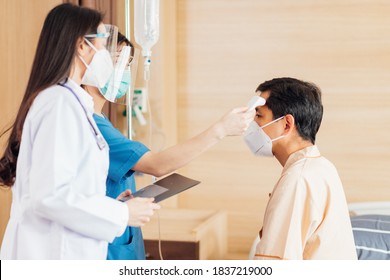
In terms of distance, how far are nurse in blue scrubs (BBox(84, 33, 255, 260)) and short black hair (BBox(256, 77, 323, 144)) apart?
0.16m

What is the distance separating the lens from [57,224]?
142 cm

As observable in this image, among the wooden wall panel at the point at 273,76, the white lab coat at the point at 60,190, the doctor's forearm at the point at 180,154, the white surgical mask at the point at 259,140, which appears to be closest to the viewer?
the white lab coat at the point at 60,190

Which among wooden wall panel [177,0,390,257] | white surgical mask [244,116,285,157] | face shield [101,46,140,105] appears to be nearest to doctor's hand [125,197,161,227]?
face shield [101,46,140,105]

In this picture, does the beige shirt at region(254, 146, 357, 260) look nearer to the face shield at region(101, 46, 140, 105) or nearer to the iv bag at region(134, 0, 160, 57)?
the face shield at region(101, 46, 140, 105)

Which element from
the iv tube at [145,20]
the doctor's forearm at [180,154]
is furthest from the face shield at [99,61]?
the iv tube at [145,20]

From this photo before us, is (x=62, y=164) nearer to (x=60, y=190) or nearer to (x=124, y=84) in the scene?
(x=60, y=190)

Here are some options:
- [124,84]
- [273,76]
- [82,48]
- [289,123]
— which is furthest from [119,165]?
[273,76]

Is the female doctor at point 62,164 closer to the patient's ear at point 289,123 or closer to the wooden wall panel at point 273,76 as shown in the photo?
the patient's ear at point 289,123

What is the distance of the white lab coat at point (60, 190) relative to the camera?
1.35 metres

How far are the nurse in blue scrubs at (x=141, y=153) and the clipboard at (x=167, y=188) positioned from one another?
31 mm

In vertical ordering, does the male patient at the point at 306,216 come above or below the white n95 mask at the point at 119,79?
below

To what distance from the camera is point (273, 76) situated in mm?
3305

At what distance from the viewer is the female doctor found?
1360 mm

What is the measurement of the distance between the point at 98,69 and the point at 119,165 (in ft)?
1.05
